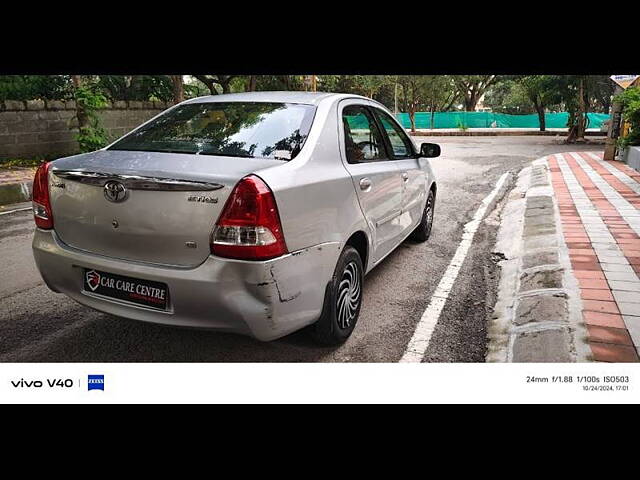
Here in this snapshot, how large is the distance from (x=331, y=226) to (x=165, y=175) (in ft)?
2.64

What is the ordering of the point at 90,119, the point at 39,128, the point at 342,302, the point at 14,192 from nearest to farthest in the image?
the point at 342,302, the point at 14,192, the point at 39,128, the point at 90,119

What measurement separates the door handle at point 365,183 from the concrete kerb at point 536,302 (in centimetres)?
112

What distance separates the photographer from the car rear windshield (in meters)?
2.26

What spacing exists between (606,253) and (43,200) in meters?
3.80

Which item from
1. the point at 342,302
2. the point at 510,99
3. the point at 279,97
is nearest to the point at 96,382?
the point at 342,302

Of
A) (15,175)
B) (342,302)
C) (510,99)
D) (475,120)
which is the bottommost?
(342,302)

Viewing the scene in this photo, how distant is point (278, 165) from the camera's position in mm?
2088

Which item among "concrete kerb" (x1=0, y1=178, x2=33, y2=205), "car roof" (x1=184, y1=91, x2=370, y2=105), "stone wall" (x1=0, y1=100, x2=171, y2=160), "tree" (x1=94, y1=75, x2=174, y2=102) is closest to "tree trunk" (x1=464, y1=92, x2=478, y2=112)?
"tree" (x1=94, y1=75, x2=174, y2=102)

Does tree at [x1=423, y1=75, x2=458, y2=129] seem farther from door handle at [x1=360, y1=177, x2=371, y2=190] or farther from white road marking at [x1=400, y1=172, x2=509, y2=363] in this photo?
door handle at [x1=360, y1=177, x2=371, y2=190]

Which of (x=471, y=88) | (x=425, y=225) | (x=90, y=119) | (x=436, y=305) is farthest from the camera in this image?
(x=471, y=88)

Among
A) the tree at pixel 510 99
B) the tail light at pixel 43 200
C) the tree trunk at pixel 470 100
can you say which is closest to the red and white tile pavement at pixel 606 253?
the tail light at pixel 43 200

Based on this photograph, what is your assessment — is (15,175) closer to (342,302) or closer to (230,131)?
(230,131)

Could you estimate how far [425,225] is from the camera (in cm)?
446

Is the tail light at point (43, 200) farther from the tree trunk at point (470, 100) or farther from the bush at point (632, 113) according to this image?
the tree trunk at point (470, 100)
